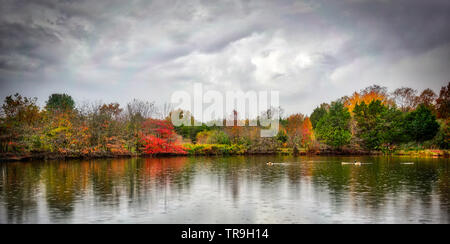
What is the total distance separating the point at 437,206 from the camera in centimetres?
1156

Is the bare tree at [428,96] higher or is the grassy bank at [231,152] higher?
the bare tree at [428,96]

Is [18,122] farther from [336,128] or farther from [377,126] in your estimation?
[377,126]

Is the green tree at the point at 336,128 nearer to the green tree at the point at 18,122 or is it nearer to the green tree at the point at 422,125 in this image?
the green tree at the point at 422,125

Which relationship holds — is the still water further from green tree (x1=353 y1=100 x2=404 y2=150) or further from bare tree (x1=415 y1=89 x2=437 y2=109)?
bare tree (x1=415 y1=89 x2=437 y2=109)

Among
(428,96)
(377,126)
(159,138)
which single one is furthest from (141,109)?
(428,96)

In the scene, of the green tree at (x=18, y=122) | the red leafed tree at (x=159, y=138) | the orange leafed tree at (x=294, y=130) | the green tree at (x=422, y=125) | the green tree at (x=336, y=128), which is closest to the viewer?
the green tree at (x=18, y=122)

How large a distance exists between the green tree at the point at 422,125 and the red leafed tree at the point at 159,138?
93.4 ft

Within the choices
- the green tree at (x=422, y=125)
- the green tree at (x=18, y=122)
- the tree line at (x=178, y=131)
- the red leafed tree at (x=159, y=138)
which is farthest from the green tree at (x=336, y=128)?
the green tree at (x=18, y=122)

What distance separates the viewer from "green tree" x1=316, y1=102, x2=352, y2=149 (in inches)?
1821

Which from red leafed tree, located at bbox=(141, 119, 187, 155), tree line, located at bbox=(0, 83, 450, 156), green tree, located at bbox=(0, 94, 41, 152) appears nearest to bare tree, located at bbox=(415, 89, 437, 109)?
tree line, located at bbox=(0, 83, 450, 156)

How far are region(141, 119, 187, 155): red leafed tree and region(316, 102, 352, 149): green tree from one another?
1874 centimetres

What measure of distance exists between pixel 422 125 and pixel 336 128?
1005cm

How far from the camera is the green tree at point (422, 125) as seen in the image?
42.8 meters
